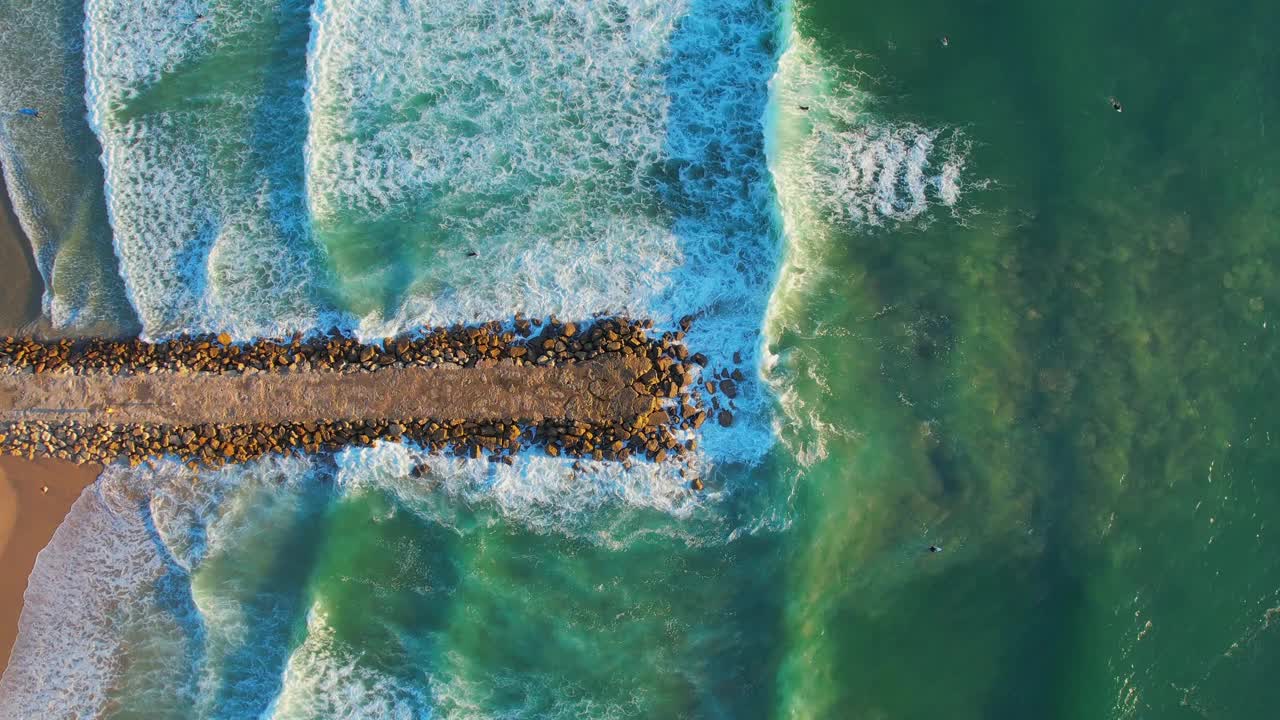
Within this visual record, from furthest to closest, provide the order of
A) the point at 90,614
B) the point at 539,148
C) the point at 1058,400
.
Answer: the point at 539,148, the point at 90,614, the point at 1058,400

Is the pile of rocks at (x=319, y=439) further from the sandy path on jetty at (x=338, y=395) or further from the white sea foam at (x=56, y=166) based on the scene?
the white sea foam at (x=56, y=166)

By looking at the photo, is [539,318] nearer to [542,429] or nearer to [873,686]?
[542,429]

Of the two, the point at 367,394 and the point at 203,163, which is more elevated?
the point at 203,163

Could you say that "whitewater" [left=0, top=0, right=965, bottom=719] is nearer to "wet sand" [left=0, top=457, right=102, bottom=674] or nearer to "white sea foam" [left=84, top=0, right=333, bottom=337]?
"white sea foam" [left=84, top=0, right=333, bottom=337]

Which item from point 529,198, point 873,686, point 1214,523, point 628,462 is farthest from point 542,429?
point 1214,523

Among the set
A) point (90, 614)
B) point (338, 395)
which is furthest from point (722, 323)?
point (90, 614)

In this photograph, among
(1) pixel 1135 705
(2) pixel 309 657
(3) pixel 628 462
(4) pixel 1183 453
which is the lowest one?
(2) pixel 309 657

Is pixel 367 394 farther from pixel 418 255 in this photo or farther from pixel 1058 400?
pixel 1058 400

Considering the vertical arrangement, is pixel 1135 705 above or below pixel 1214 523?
below
